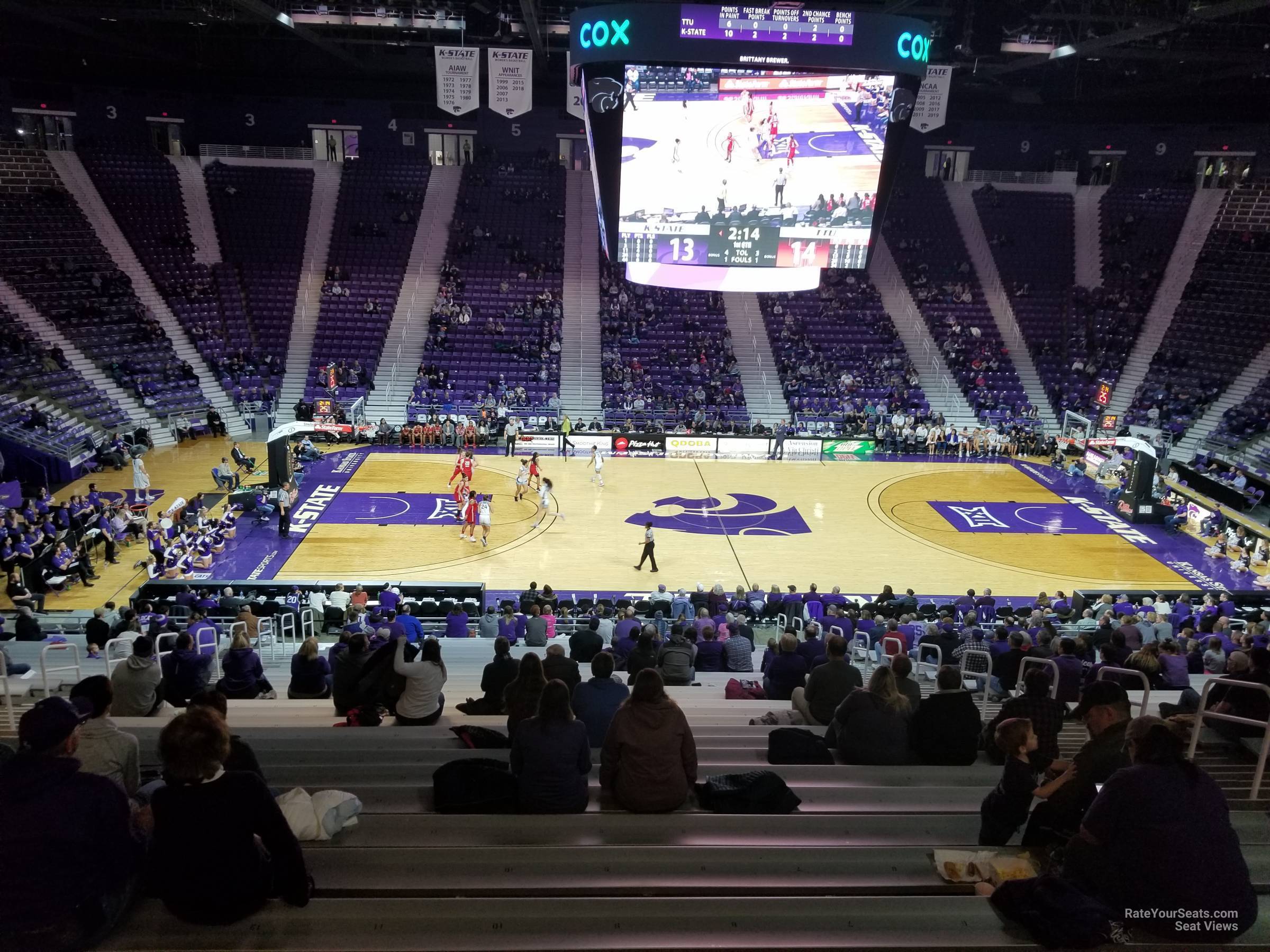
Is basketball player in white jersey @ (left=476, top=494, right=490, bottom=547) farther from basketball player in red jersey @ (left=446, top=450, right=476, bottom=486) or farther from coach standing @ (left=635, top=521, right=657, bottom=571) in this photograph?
coach standing @ (left=635, top=521, right=657, bottom=571)

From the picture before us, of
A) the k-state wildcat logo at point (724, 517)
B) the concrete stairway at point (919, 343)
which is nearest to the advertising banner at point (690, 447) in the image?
the k-state wildcat logo at point (724, 517)

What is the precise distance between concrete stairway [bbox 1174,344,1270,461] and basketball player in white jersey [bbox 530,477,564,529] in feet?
71.6

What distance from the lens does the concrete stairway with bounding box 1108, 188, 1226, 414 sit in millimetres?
37469

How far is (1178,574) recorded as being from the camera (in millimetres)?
22812

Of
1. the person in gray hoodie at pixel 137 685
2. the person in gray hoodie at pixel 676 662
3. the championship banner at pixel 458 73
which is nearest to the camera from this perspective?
the person in gray hoodie at pixel 137 685

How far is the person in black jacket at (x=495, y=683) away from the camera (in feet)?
29.0

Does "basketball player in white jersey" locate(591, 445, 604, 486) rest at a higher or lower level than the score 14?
lower

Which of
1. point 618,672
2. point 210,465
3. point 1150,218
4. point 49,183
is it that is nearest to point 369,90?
point 49,183

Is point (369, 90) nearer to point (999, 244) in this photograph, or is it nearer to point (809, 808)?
point (999, 244)

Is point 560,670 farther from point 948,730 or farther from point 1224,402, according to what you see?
point 1224,402

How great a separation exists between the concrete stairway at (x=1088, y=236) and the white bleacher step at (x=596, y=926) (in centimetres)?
4306

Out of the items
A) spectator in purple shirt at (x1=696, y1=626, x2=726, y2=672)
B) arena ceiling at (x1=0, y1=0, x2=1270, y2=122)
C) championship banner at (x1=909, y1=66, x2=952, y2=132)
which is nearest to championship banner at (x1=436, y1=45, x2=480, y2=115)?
arena ceiling at (x1=0, y1=0, x2=1270, y2=122)

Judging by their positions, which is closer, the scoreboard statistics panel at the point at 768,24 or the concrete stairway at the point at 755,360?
the scoreboard statistics panel at the point at 768,24

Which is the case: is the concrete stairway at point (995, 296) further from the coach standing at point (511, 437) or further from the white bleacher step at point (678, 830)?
the white bleacher step at point (678, 830)
